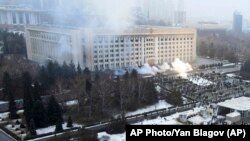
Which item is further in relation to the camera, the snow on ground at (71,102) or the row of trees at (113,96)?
the snow on ground at (71,102)

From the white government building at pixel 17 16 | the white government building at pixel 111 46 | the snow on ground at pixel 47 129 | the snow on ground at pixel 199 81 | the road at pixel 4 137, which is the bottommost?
the road at pixel 4 137

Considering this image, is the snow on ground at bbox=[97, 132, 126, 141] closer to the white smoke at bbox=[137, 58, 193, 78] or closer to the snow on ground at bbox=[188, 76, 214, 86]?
the snow on ground at bbox=[188, 76, 214, 86]

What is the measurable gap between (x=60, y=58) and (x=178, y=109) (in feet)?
27.7

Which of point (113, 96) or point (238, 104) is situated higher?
point (113, 96)

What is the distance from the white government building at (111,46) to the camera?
15312 mm

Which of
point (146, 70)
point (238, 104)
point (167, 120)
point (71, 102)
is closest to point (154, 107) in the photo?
point (167, 120)

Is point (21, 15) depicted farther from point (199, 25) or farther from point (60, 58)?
point (199, 25)

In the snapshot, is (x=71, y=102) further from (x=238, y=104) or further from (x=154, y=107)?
(x=238, y=104)

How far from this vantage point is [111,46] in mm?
15719

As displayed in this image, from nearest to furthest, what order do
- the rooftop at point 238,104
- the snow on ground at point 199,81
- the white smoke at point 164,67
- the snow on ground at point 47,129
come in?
the snow on ground at point 47,129, the rooftop at point 238,104, the snow on ground at point 199,81, the white smoke at point 164,67

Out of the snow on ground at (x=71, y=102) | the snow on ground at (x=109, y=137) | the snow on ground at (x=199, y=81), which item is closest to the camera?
the snow on ground at (x=109, y=137)

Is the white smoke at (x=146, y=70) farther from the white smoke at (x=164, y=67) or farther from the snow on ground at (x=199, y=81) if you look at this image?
the snow on ground at (x=199, y=81)

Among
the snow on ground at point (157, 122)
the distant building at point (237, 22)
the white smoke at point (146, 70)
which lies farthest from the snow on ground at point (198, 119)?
the distant building at point (237, 22)

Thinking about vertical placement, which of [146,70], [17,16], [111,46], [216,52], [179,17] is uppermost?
[17,16]
